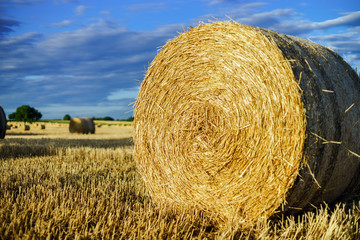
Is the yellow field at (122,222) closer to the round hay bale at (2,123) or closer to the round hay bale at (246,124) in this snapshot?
the round hay bale at (246,124)

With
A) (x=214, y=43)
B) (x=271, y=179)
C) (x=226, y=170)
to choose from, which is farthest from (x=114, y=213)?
(x=214, y=43)

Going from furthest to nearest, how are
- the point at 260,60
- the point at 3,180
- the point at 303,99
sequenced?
the point at 3,180 < the point at 260,60 < the point at 303,99

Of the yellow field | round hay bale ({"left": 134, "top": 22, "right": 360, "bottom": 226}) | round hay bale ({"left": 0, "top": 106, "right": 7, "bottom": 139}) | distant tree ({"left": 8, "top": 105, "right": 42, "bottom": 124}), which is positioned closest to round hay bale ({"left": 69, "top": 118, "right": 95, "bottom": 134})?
round hay bale ({"left": 0, "top": 106, "right": 7, "bottom": 139})

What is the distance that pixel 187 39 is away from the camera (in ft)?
13.8

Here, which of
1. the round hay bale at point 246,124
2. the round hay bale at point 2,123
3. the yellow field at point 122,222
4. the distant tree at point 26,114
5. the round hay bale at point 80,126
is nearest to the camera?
the yellow field at point 122,222

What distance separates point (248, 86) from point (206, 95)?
60cm

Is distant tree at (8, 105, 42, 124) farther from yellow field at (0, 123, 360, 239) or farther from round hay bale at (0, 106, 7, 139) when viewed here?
yellow field at (0, 123, 360, 239)

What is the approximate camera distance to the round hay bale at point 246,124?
10.9 ft

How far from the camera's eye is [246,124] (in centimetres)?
354

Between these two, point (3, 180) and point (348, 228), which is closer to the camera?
point (348, 228)

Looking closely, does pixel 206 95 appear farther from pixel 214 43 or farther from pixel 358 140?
pixel 358 140

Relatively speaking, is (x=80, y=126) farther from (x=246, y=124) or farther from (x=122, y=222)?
(x=246, y=124)

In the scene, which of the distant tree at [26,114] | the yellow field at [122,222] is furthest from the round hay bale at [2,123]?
the distant tree at [26,114]

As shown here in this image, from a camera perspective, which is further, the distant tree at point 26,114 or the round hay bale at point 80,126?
the distant tree at point 26,114
